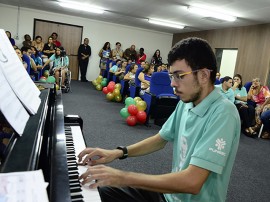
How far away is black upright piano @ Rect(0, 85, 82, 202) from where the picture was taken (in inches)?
27.5

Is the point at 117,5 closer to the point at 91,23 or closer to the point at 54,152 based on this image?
the point at 91,23

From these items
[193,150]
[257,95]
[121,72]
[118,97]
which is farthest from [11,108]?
[121,72]

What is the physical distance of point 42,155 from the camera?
93cm

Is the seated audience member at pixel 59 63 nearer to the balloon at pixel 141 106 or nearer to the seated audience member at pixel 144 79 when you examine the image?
the seated audience member at pixel 144 79

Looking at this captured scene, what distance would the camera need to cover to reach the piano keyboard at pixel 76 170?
0.84 meters

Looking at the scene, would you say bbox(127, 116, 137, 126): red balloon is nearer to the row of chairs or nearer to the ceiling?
the row of chairs

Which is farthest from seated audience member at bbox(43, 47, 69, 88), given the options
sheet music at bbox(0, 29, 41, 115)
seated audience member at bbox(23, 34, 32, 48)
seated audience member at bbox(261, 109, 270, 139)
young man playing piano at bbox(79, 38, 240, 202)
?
young man playing piano at bbox(79, 38, 240, 202)

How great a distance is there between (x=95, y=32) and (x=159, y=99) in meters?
6.93

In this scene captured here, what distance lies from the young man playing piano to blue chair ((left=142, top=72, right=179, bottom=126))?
345 cm

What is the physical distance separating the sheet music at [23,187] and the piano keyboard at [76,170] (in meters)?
0.23

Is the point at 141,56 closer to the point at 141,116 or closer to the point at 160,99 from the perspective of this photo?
the point at 160,99

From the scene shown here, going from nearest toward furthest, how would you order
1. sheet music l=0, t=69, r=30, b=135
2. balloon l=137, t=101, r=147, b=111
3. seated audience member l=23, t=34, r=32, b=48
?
sheet music l=0, t=69, r=30, b=135
balloon l=137, t=101, r=147, b=111
seated audience member l=23, t=34, r=32, b=48

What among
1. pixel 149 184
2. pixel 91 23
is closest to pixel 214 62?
pixel 149 184

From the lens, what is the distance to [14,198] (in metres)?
0.53
